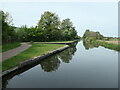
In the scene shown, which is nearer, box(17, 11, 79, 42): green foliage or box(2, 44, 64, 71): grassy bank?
box(2, 44, 64, 71): grassy bank

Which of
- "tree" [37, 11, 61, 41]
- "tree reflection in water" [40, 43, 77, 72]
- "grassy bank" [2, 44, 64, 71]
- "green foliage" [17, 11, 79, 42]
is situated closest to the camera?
"grassy bank" [2, 44, 64, 71]

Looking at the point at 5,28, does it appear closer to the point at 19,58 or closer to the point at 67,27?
the point at 19,58

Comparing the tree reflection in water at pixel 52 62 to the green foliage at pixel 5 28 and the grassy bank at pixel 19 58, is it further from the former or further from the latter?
the green foliage at pixel 5 28

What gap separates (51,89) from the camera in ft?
17.1

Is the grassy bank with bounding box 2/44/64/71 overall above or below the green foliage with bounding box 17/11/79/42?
below

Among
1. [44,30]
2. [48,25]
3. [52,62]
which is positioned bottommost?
[52,62]

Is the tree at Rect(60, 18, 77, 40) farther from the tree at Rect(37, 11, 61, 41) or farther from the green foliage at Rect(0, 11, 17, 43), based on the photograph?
the green foliage at Rect(0, 11, 17, 43)

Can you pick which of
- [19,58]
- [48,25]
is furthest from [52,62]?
[48,25]

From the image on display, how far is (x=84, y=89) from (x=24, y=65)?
14.0 feet

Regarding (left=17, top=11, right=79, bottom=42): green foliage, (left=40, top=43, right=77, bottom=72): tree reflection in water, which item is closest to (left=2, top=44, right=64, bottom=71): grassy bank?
(left=40, top=43, right=77, bottom=72): tree reflection in water

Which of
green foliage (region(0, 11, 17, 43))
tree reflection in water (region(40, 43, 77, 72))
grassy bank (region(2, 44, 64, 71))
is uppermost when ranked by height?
green foliage (region(0, 11, 17, 43))

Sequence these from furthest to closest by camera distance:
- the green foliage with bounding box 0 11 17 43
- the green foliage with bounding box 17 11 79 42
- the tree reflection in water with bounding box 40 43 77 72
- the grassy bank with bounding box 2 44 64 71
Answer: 1. the green foliage with bounding box 17 11 79 42
2. the green foliage with bounding box 0 11 17 43
3. the tree reflection in water with bounding box 40 43 77 72
4. the grassy bank with bounding box 2 44 64 71

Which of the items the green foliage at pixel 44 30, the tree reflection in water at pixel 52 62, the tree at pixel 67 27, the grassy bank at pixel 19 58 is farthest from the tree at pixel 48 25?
the tree reflection in water at pixel 52 62

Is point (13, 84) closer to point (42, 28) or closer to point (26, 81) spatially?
point (26, 81)
